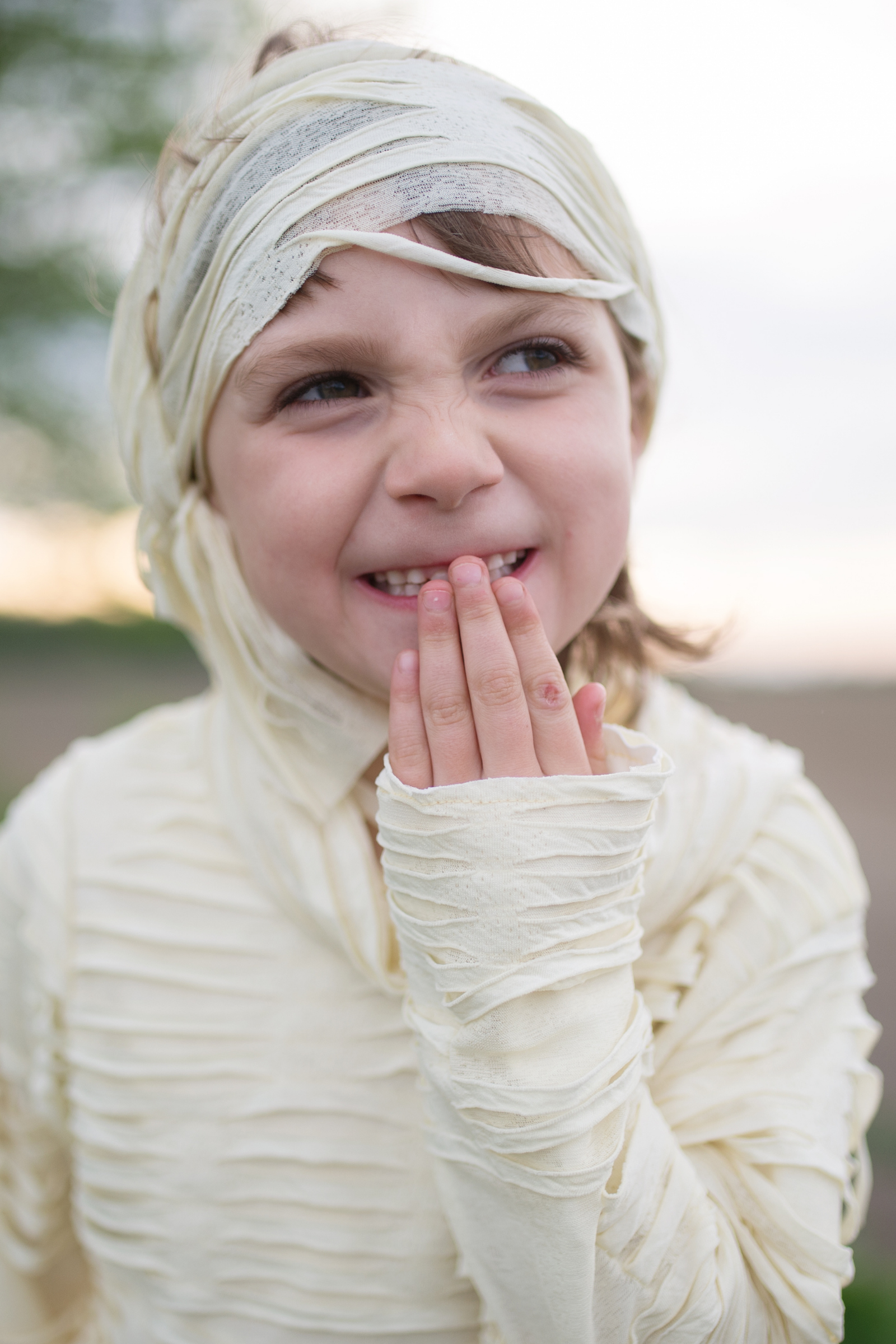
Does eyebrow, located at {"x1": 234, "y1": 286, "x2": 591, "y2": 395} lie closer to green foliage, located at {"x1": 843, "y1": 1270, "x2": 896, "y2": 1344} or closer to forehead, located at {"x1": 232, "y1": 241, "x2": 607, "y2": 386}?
forehead, located at {"x1": 232, "y1": 241, "x2": 607, "y2": 386}

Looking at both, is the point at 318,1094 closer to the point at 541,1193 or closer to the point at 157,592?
the point at 541,1193

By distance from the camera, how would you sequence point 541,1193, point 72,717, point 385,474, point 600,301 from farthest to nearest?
point 72,717
point 600,301
point 385,474
point 541,1193

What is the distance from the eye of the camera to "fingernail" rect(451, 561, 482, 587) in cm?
89

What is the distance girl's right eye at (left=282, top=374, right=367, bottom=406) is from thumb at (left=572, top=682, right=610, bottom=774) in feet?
1.20

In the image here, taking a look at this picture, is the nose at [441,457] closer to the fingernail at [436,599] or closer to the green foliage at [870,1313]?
the fingernail at [436,599]

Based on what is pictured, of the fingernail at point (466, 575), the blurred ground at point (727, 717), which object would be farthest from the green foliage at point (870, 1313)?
the fingernail at point (466, 575)

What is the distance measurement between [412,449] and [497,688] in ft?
0.77

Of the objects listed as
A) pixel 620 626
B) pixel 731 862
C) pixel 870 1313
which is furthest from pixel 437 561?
pixel 870 1313

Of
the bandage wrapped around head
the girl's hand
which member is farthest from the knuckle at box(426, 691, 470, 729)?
the bandage wrapped around head

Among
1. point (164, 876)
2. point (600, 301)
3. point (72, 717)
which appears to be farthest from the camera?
point (72, 717)

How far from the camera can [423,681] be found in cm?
90

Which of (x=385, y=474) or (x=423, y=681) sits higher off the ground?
(x=385, y=474)

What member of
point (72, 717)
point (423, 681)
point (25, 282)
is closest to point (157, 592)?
point (423, 681)

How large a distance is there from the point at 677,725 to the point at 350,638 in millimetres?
489
